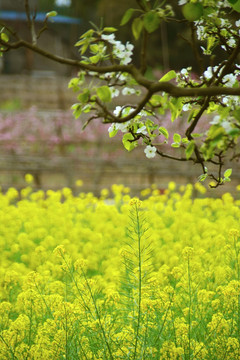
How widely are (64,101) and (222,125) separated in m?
9.22

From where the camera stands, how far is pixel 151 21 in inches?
63.4

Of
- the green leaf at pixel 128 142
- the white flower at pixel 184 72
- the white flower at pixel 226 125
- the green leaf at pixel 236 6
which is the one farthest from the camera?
the white flower at pixel 184 72

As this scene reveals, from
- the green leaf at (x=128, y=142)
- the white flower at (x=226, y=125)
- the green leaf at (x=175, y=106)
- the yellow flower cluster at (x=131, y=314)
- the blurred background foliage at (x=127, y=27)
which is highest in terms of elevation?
the blurred background foliage at (x=127, y=27)

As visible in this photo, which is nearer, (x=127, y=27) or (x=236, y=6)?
(x=236, y=6)

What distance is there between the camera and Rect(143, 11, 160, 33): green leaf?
63.2 inches

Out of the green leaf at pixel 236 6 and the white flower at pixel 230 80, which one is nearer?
the green leaf at pixel 236 6

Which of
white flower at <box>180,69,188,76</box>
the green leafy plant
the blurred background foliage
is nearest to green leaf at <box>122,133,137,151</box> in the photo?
the green leafy plant

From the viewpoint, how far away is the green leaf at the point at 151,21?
1604mm

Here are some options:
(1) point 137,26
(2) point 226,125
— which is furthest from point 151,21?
(2) point 226,125

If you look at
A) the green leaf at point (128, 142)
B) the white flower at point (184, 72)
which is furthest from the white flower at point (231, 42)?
the green leaf at point (128, 142)

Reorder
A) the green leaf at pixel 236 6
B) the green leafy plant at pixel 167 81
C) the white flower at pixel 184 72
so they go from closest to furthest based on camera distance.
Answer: the green leafy plant at pixel 167 81 < the green leaf at pixel 236 6 < the white flower at pixel 184 72

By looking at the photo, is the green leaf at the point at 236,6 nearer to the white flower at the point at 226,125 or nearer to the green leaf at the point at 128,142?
the white flower at the point at 226,125

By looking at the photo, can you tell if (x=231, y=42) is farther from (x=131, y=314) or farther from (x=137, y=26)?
(x=131, y=314)

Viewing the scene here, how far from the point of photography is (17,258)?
14.8 ft
